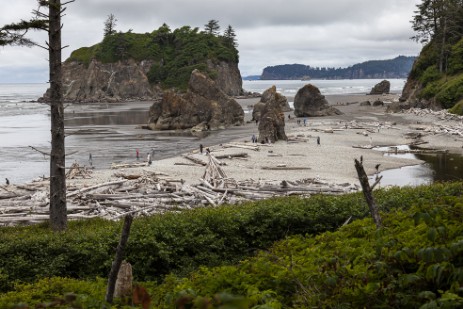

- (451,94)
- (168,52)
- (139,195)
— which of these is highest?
(168,52)

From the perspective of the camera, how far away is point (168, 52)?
154 m

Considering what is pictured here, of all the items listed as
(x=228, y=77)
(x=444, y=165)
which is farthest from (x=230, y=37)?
(x=444, y=165)

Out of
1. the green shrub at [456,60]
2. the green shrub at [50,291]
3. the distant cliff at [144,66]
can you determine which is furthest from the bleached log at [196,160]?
the distant cliff at [144,66]

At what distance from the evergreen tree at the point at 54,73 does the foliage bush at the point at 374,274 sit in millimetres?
7780

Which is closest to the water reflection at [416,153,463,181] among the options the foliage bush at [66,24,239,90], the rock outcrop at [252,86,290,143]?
the rock outcrop at [252,86,290,143]

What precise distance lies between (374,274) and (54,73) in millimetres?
11541

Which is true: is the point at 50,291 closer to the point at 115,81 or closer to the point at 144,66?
the point at 115,81

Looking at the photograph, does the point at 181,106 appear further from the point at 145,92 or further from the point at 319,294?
the point at 145,92

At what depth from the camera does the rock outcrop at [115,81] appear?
14162cm

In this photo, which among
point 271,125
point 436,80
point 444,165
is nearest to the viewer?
point 444,165

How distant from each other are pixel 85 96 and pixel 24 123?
63605mm

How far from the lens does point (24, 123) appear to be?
79.1 metres

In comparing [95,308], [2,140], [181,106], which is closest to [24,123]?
[2,140]

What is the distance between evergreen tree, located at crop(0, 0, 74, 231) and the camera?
1424 centimetres
